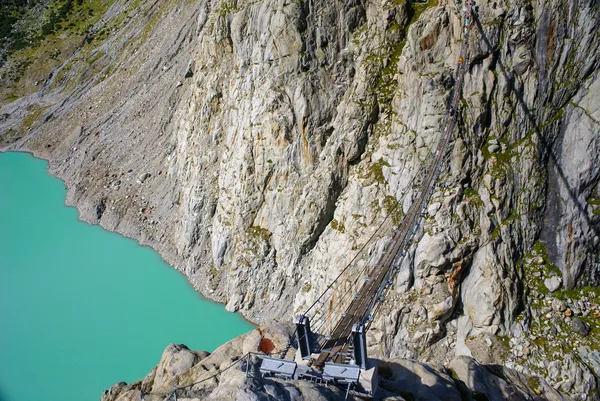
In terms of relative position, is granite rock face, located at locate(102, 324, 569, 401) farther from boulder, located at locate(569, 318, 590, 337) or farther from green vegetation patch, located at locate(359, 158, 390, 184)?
green vegetation patch, located at locate(359, 158, 390, 184)

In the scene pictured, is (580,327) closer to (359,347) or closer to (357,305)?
(357,305)

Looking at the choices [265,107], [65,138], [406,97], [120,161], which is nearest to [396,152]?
[406,97]

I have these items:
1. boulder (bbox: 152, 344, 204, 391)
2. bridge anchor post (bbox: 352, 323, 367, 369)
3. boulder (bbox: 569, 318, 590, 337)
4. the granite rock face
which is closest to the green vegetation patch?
boulder (bbox: 569, 318, 590, 337)

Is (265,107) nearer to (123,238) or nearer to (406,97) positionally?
(406,97)

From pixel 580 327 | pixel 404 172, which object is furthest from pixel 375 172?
pixel 580 327

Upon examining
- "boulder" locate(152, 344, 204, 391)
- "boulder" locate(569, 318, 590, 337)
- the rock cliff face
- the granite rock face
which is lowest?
"boulder" locate(152, 344, 204, 391)

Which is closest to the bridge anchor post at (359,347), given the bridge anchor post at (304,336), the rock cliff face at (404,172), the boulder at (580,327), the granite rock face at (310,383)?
the granite rock face at (310,383)
